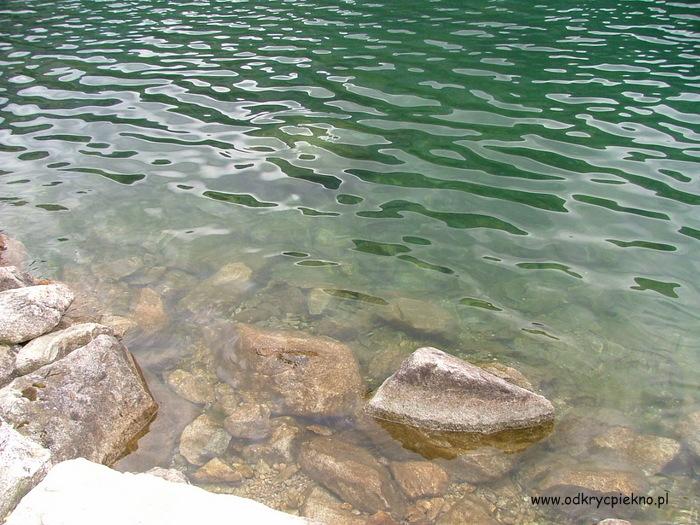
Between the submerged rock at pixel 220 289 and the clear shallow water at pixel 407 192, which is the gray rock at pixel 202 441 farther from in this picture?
the submerged rock at pixel 220 289

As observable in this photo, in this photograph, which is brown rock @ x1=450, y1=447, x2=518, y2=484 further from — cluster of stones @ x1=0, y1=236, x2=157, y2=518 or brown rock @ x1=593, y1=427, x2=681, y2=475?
cluster of stones @ x1=0, y1=236, x2=157, y2=518

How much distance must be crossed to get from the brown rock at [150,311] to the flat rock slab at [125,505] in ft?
11.0

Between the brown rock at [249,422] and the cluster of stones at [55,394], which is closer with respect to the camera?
the cluster of stones at [55,394]

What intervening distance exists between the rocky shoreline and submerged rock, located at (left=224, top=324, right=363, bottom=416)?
0.6 inches

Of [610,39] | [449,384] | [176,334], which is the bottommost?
[176,334]

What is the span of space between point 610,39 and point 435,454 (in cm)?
1532

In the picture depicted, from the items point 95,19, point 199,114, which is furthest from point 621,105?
point 95,19

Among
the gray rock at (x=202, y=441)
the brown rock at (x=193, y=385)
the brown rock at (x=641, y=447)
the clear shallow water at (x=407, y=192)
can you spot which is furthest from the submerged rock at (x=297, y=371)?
→ the brown rock at (x=641, y=447)

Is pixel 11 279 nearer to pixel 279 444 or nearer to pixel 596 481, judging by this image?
pixel 279 444

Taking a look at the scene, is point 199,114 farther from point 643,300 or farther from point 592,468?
point 592,468

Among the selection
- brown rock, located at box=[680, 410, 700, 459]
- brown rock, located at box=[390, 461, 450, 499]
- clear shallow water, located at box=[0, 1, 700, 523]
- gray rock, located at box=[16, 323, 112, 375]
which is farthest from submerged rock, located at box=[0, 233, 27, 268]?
brown rock, located at box=[680, 410, 700, 459]

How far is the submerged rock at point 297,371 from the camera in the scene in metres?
6.11

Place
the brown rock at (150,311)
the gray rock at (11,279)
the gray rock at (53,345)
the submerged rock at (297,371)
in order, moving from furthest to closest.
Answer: the brown rock at (150,311) → the gray rock at (11,279) → the submerged rock at (297,371) → the gray rock at (53,345)

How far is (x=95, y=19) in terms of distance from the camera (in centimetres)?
2205
